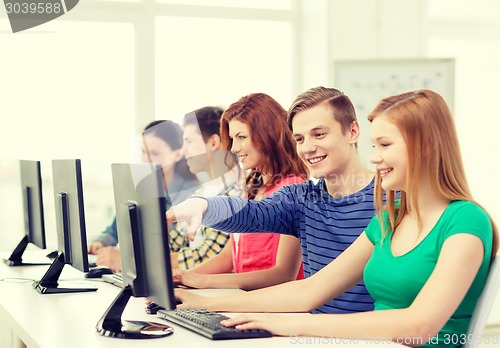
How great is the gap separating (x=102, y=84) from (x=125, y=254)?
3274mm

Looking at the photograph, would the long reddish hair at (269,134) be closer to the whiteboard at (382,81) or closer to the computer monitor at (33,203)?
the computer monitor at (33,203)

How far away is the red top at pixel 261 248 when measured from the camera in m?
2.83

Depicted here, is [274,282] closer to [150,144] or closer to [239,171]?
[239,171]

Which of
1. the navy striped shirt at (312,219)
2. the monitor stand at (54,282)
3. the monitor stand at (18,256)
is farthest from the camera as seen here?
the monitor stand at (18,256)

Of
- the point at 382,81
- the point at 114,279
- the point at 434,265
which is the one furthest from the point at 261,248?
the point at 382,81

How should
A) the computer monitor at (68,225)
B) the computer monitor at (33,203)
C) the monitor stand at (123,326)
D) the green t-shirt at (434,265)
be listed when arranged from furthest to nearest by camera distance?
the computer monitor at (33,203)
the computer monitor at (68,225)
the monitor stand at (123,326)
the green t-shirt at (434,265)

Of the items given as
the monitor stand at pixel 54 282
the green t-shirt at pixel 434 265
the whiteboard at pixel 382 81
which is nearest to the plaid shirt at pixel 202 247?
the monitor stand at pixel 54 282

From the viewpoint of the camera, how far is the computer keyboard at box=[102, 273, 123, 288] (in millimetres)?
2774

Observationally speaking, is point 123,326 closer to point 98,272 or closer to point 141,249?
point 141,249

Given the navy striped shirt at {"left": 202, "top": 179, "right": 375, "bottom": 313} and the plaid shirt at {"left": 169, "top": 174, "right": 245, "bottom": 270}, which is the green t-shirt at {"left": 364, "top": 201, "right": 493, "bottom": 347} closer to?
the navy striped shirt at {"left": 202, "top": 179, "right": 375, "bottom": 313}

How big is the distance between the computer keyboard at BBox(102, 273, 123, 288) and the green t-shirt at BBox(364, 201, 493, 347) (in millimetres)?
1218

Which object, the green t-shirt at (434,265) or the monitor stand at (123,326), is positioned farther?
the monitor stand at (123,326)

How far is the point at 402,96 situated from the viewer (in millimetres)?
1864

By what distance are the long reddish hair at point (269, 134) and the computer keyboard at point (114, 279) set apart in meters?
0.64
